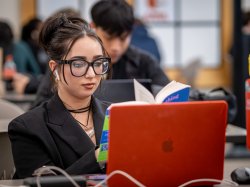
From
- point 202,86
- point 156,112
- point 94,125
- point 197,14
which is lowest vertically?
point 202,86

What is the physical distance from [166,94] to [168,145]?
248 mm

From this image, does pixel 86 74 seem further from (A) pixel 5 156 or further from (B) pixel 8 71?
(B) pixel 8 71

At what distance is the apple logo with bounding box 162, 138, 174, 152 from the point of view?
5.44 ft

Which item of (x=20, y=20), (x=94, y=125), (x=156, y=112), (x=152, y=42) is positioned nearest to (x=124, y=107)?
(x=156, y=112)

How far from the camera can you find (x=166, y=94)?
1873mm

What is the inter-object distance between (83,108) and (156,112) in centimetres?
61

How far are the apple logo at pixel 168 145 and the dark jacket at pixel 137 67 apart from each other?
5.86 ft

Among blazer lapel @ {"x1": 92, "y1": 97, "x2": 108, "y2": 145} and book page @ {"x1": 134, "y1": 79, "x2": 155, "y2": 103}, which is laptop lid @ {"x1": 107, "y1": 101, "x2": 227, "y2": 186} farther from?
blazer lapel @ {"x1": 92, "y1": 97, "x2": 108, "y2": 145}

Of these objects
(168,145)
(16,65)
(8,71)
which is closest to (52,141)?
(168,145)

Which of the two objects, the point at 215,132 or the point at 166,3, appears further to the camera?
the point at 166,3

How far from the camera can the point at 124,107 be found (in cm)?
161

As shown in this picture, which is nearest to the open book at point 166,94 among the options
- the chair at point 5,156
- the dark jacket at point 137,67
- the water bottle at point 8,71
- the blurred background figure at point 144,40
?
the chair at point 5,156

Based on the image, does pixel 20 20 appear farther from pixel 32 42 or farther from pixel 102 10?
pixel 102 10

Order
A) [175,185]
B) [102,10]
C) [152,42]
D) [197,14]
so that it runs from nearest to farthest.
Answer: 1. [175,185]
2. [102,10]
3. [152,42]
4. [197,14]
